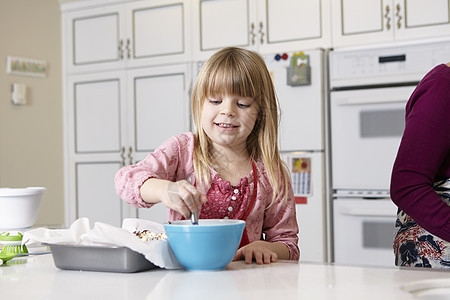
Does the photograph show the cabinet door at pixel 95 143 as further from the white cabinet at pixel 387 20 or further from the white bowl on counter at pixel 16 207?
the white bowl on counter at pixel 16 207

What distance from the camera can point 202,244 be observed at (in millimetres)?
896

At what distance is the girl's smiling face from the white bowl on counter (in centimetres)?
56

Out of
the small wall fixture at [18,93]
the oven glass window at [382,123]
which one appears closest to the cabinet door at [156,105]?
the small wall fixture at [18,93]

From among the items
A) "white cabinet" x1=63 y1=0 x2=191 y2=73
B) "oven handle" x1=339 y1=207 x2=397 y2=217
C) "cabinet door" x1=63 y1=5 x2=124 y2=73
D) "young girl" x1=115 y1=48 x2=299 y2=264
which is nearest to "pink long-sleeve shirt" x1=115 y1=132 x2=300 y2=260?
"young girl" x1=115 y1=48 x2=299 y2=264

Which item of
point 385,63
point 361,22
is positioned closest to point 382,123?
point 385,63

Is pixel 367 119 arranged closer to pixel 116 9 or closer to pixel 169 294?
pixel 116 9

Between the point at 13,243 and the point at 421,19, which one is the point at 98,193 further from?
the point at 13,243

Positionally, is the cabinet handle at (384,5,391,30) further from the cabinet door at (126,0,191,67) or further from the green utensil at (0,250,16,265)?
the green utensil at (0,250,16,265)

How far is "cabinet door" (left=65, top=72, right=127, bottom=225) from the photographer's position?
11.6 feet

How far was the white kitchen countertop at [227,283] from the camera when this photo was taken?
737mm

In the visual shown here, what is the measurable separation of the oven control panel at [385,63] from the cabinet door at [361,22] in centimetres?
8

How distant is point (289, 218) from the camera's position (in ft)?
4.21

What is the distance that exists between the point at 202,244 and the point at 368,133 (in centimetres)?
203

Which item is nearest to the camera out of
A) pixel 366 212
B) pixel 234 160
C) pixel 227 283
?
pixel 227 283
